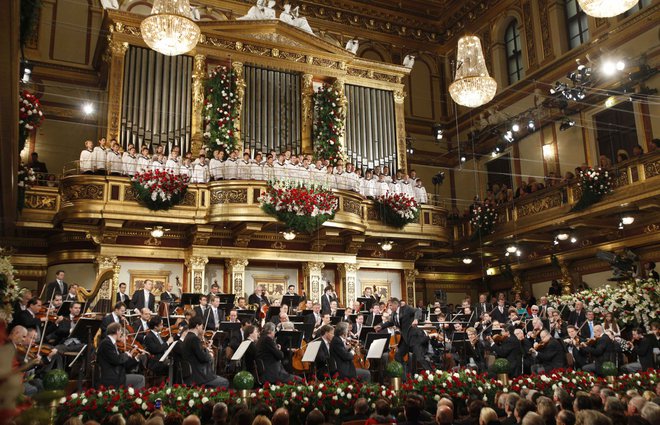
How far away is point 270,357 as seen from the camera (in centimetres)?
898

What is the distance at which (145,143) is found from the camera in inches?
635

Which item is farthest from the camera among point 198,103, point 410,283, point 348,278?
point 410,283

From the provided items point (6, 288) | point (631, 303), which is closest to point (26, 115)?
point (6, 288)

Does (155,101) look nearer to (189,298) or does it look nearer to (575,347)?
(189,298)

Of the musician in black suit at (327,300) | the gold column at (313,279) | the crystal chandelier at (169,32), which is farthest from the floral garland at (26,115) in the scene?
the gold column at (313,279)

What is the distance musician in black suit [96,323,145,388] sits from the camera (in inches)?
313

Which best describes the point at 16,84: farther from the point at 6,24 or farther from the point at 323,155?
the point at 323,155

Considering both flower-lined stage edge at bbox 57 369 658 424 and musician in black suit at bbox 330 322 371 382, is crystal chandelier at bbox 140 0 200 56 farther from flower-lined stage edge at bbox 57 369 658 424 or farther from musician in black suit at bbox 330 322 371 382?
flower-lined stage edge at bbox 57 369 658 424

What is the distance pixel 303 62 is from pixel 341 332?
36.6 ft

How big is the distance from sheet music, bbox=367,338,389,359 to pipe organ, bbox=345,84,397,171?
9.45 metres

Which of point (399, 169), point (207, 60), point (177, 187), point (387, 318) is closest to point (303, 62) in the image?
point (207, 60)

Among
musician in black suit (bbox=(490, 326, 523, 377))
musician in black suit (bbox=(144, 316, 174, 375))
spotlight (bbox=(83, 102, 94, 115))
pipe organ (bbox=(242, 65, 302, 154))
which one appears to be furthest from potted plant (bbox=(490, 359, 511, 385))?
spotlight (bbox=(83, 102, 94, 115))

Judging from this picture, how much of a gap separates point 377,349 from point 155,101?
10204 mm

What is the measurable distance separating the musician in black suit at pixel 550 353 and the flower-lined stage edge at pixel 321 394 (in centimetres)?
114
